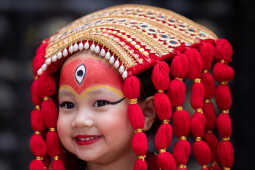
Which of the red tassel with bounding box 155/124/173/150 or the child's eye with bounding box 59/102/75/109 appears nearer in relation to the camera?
the red tassel with bounding box 155/124/173/150

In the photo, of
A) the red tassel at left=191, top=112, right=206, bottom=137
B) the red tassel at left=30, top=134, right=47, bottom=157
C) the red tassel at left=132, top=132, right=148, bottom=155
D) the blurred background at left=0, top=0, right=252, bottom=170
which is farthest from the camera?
the blurred background at left=0, top=0, right=252, bottom=170

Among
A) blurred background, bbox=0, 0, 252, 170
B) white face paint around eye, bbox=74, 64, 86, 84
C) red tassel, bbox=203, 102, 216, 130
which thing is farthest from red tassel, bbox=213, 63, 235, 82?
blurred background, bbox=0, 0, 252, 170

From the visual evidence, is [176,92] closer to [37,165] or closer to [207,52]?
[207,52]

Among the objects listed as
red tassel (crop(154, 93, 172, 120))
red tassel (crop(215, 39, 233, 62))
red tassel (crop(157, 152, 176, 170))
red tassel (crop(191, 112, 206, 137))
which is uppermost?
red tassel (crop(215, 39, 233, 62))

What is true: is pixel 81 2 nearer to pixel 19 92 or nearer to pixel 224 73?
pixel 19 92

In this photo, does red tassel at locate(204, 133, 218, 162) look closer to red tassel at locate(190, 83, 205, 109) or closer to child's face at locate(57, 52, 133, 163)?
red tassel at locate(190, 83, 205, 109)

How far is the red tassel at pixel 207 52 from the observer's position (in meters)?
1.55

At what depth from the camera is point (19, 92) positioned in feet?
9.01

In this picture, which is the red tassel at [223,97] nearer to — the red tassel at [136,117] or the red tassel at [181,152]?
the red tassel at [181,152]

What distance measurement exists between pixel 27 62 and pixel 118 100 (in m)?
1.46

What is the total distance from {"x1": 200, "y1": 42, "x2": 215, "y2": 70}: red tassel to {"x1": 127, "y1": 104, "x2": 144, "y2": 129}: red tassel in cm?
34

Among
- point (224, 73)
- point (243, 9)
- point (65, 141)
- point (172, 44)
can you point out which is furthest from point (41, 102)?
point (243, 9)

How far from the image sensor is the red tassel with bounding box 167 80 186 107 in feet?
4.77

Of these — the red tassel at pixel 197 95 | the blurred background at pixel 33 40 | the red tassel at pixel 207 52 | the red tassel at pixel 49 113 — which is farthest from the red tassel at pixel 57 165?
the blurred background at pixel 33 40
